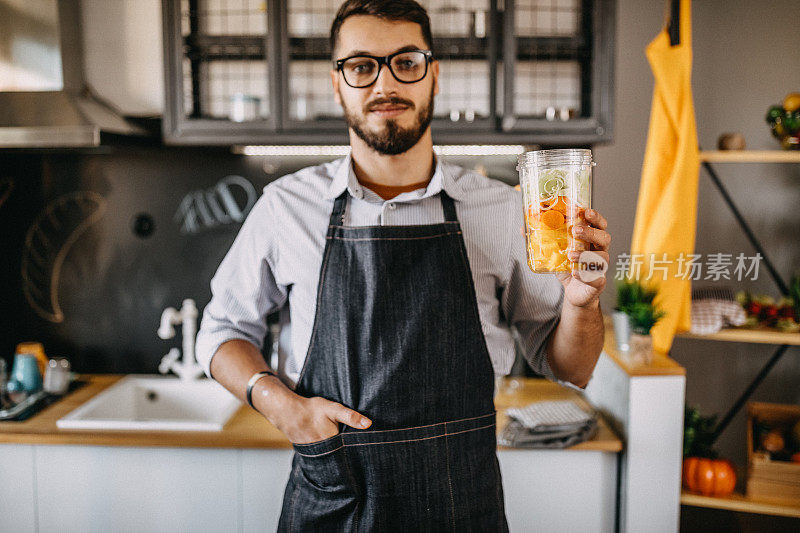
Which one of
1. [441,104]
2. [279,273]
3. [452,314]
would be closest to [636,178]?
[441,104]

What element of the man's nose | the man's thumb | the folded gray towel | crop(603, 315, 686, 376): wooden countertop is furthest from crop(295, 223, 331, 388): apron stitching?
crop(603, 315, 686, 376): wooden countertop

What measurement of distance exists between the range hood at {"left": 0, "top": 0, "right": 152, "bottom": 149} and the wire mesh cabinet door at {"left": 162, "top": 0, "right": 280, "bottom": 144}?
0.68 feet

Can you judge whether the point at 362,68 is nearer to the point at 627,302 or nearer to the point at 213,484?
the point at 627,302

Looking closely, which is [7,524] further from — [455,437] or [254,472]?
[455,437]

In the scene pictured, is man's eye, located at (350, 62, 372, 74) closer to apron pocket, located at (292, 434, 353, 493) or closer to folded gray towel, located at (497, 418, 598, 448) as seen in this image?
apron pocket, located at (292, 434, 353, 493)

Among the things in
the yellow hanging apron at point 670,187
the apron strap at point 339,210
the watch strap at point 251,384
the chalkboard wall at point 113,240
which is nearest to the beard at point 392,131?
the apron strap at point 339,210

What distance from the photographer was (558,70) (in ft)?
6.87

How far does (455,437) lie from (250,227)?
2.12ft

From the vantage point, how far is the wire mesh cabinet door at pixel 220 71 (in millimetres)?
2031

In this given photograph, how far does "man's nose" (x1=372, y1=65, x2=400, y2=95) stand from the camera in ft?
4.10

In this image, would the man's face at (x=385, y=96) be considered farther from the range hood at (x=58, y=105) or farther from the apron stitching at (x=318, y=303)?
the range hood at (x=58, y=105)

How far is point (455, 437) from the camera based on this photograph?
1274mm

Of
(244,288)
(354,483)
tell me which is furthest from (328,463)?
(244,288)

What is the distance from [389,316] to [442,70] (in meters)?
1.13
